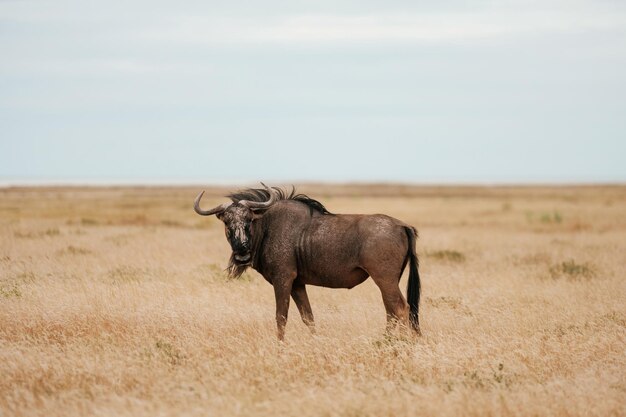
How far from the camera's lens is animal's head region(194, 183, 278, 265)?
9625 mm

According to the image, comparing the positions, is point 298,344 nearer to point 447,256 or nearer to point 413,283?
point 413,283

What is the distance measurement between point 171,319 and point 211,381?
10.8ft

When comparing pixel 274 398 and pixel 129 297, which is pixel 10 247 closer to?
pixel 129 297

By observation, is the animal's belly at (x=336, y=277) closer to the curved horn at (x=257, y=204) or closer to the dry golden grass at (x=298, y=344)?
the dry golden grass at (x=298, y=344)

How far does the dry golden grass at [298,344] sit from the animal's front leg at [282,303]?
0.89ft

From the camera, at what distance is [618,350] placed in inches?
360

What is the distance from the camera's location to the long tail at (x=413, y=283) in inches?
390

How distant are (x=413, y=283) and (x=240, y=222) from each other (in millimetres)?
2492

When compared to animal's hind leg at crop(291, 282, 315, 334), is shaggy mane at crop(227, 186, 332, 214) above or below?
above

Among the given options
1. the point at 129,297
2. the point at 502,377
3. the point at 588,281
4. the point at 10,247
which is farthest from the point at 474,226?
the point at 502,377

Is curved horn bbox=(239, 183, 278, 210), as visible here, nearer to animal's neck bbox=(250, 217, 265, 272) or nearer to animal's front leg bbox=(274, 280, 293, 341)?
animal's neck bbox=(250, 217, 265, 272)

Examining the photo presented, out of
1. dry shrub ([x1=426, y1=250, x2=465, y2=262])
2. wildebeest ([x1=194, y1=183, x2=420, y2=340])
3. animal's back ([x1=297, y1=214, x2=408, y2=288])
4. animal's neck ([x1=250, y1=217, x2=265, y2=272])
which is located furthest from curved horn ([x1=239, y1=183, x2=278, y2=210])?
dry shrub ([x1=426, y1=250, x2=465, y2=262])

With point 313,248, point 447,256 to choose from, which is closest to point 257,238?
point 313,248

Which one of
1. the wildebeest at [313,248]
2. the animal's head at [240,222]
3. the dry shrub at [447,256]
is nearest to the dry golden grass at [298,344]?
the wildebeest at [313,248]
